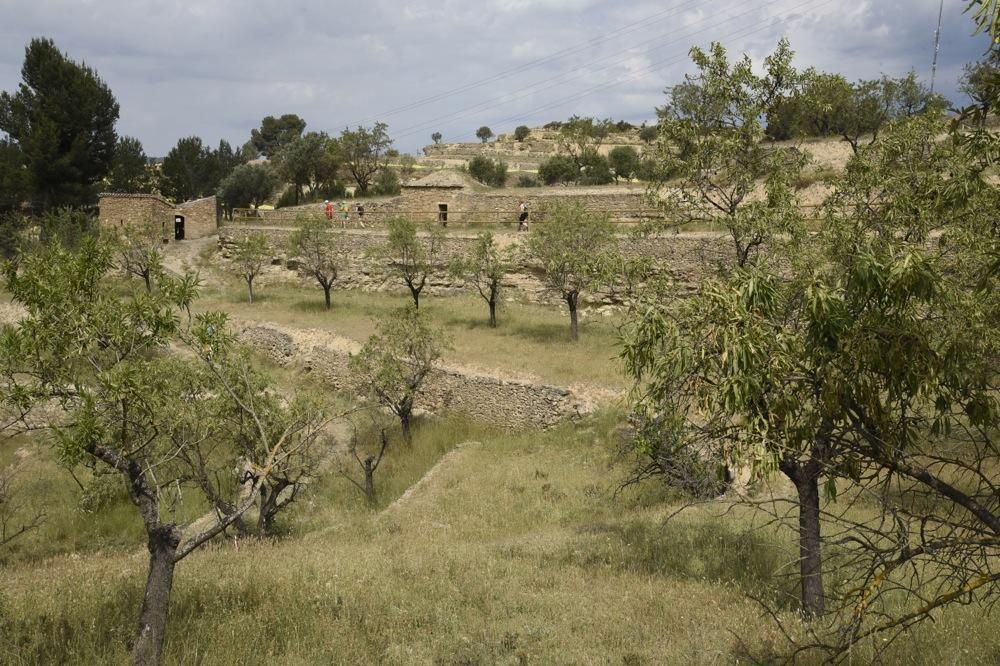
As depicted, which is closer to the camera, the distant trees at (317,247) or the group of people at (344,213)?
the distant trees at (317,247)

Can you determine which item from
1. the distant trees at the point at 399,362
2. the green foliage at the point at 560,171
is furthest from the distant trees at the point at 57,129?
the distant trees at the point at 399,362

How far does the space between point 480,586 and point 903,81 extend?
37021mm

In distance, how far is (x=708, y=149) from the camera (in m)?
10.7

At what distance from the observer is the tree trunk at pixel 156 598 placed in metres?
5.52

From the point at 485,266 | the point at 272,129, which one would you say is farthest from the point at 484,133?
the point at 485,266

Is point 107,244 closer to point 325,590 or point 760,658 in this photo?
point 325,590

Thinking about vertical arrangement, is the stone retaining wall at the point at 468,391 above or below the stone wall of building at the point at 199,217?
below

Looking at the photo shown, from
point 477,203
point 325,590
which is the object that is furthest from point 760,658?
point 477,203

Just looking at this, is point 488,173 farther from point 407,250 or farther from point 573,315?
point 573,315

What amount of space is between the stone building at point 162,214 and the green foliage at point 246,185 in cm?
819

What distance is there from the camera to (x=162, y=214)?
38156 mm

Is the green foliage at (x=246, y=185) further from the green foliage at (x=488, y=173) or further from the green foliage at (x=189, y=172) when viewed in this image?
the green foliage at (x=488, y=173)

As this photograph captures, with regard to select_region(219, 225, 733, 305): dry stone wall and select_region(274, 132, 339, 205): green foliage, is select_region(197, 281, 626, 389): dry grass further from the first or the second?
select_region(274, 132, 339, 205): green foliage

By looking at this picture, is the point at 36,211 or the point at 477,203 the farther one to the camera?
the point at 36,211
